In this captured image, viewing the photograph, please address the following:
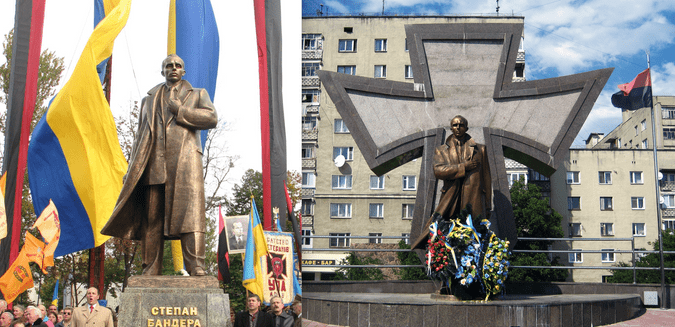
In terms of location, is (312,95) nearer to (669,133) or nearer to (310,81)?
(310,81)

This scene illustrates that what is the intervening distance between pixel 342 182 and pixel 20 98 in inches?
743

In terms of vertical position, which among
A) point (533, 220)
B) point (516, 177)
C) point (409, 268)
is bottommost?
point (409, 268)

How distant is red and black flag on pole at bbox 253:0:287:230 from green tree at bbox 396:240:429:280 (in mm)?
9375

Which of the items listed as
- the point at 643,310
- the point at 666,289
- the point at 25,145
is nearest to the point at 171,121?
the point at 25,145

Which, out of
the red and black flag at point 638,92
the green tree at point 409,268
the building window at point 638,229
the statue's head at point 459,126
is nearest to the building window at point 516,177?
the building window at point 638,229

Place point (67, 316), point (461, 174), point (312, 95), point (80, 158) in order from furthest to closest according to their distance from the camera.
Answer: point (312, 95)
point (80, 158)
point (461, 174)
point (67, 316)

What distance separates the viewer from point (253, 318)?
18.6ft

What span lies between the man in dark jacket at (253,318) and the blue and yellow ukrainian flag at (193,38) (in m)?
4.79

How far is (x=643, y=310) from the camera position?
8.37m

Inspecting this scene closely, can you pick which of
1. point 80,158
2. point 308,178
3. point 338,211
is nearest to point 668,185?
point 338,211

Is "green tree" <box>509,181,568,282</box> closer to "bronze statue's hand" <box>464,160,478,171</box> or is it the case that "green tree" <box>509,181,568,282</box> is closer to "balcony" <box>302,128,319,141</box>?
"balcony" <box>302,128,319,141</box>

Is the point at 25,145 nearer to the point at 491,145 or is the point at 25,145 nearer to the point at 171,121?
the point at 171,121

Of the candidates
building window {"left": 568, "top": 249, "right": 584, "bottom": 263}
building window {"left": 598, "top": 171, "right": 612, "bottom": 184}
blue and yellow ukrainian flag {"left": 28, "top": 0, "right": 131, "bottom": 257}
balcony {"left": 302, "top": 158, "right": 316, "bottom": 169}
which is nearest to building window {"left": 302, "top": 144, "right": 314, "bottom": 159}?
balcony {"left": 302, "top": 158, "right": 316, "bottom": 169}

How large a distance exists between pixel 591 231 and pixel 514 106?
95.8ft
